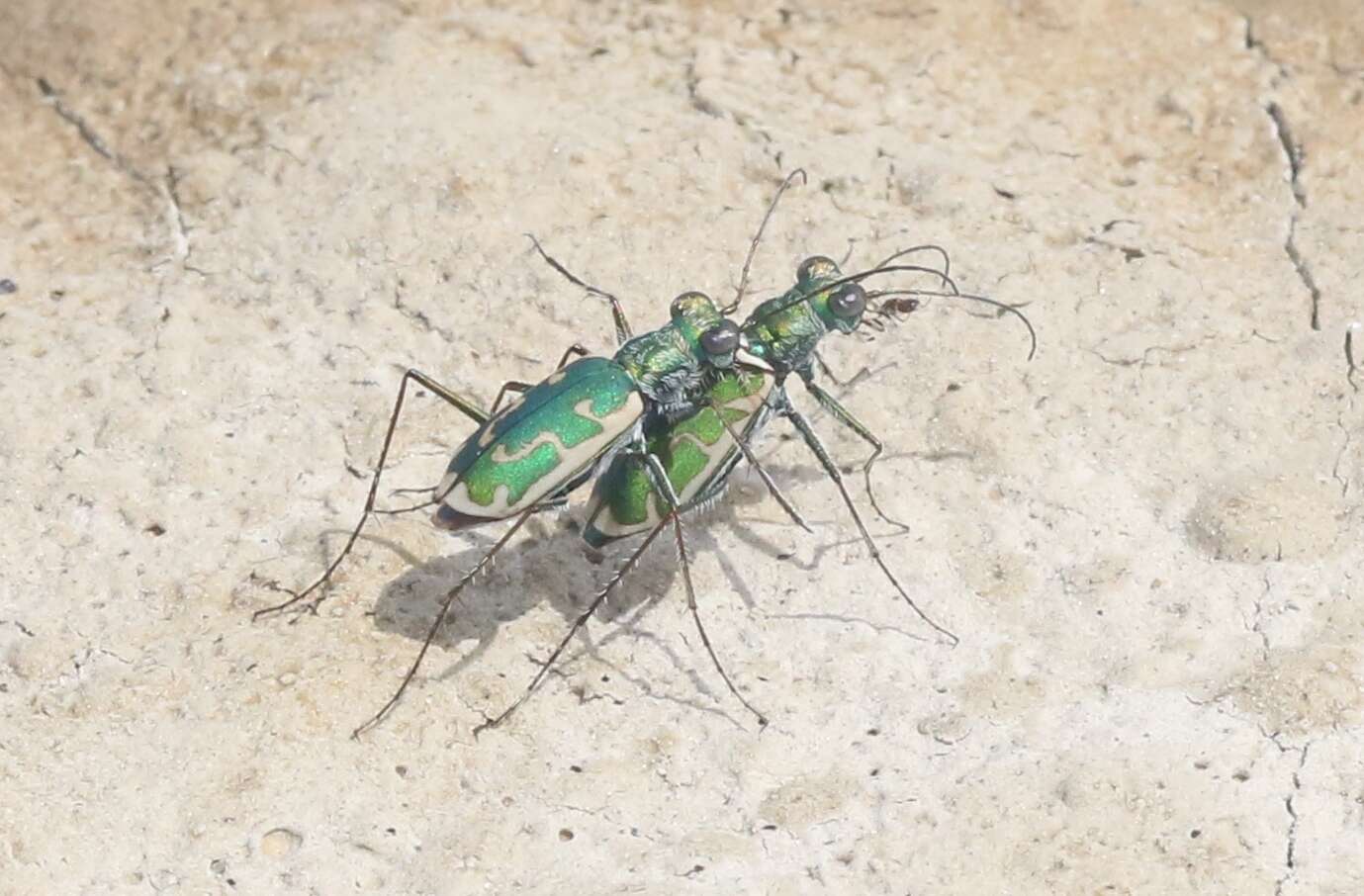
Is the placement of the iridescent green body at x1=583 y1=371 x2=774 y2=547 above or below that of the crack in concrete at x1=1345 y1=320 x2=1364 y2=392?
below

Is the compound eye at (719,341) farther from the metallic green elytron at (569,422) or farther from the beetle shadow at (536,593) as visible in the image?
the beetle shadow at (536,593)

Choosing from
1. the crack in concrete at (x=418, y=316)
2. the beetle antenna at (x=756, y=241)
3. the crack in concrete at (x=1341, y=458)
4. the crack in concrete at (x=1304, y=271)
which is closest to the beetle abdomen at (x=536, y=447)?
the beetle antenna at (x=756, y=241)

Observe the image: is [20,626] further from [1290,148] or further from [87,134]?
[1290,148]

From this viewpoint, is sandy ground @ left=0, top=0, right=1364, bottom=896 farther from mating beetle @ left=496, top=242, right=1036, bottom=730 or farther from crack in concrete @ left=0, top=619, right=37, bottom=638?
mating beetle @ left=496, top=242, right=1036, bottom=730

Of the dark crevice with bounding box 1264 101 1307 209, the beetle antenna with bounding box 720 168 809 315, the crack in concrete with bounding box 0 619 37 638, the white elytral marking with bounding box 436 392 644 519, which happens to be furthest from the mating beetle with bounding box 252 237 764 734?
the dark crevice with bounding box 1264 101 1307 209

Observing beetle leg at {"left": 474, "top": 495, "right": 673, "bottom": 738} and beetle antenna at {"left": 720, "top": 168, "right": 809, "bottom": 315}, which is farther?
beetle antenna at {"left": 720, "top": 168, "right": 809, "bottom": 315}

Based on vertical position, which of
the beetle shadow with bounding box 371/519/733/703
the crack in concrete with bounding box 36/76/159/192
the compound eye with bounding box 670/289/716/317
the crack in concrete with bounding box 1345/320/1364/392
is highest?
the compound eye with bounding box 670/289/716/317

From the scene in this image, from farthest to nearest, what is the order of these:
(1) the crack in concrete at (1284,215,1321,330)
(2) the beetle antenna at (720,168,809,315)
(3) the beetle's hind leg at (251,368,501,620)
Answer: (1) the crack in concrete at (1284,215,1321,330) < (2) the beetle antenna at (720,168,809,315) < (3) the beetle's hind leg at (251,368,501,620)

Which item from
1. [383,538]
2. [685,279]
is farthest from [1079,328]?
[383,538]

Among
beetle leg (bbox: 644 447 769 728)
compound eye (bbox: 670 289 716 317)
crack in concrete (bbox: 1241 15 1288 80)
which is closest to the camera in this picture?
beetle leg (bbox: 644 447 769 728)
